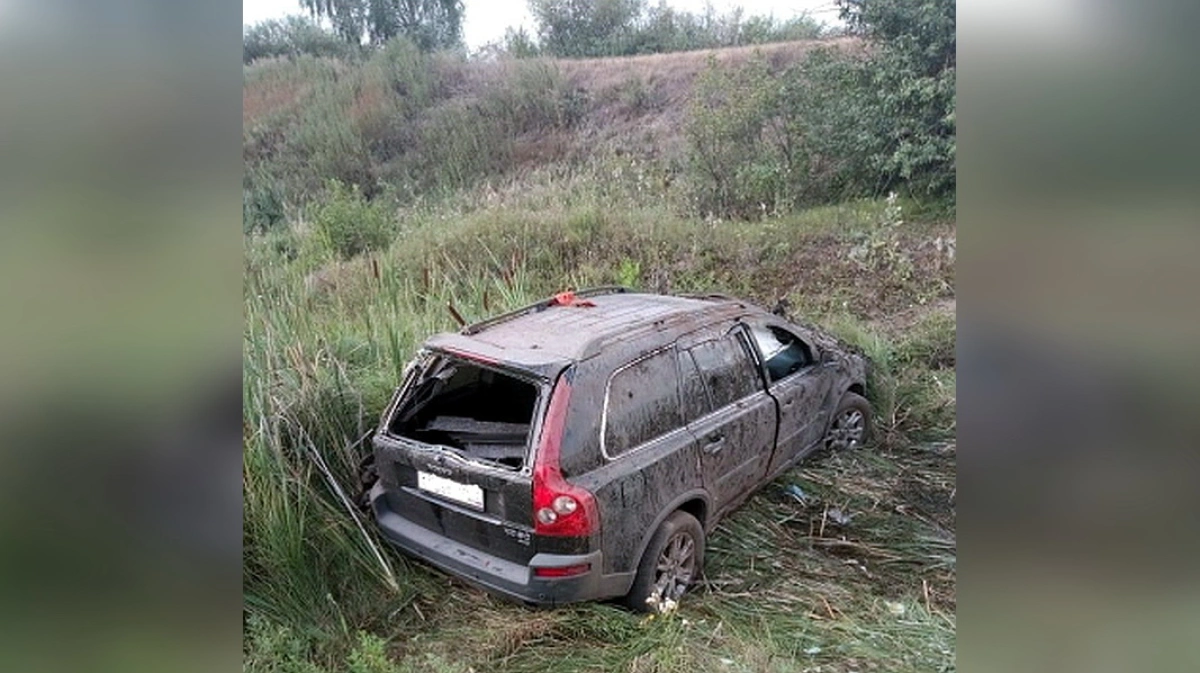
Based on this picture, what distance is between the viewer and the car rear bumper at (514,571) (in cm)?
259

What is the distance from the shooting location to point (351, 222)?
3148 millimetres

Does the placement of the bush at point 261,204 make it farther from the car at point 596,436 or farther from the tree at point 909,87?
the tree at point 909,87

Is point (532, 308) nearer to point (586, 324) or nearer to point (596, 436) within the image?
point (586, 324)

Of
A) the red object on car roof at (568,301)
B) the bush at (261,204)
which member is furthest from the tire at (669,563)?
the bush at (261,204)

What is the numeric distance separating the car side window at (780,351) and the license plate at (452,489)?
1229 millimetres

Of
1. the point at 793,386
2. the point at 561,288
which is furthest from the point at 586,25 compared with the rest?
the point at 793,386

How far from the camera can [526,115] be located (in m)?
3.20

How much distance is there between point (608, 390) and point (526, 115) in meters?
1.21

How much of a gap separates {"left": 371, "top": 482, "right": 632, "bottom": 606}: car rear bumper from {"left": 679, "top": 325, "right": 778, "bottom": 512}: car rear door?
54 centimetres

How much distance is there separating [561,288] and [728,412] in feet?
2.60
